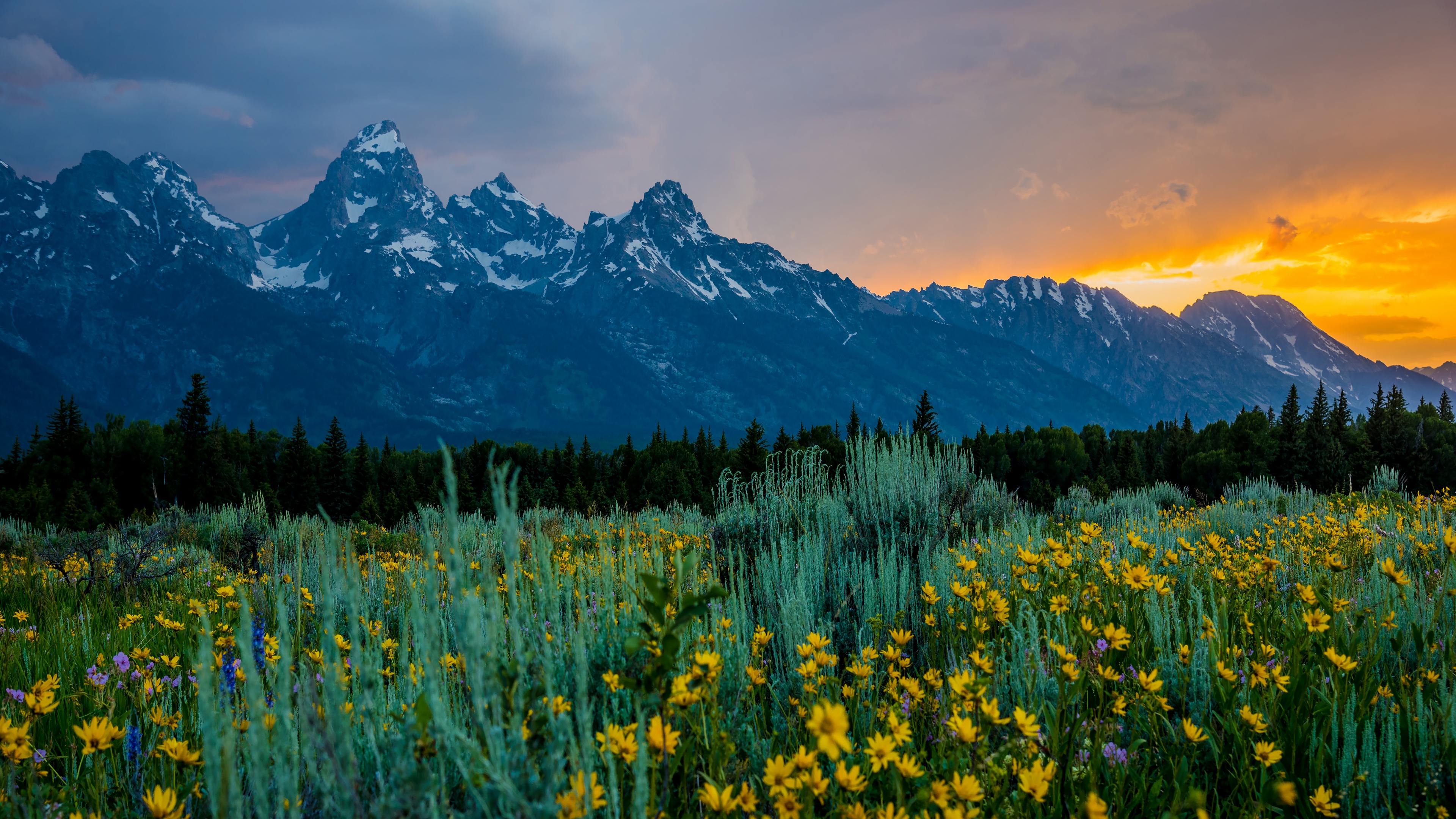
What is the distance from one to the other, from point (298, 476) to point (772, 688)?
30.6m

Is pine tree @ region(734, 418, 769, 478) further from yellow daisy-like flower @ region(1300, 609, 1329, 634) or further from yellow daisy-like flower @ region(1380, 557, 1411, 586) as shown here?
yellow daisy-like flower @ region(1300, 609, 1329, 634)

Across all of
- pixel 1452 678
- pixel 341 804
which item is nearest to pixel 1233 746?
pixel 1452 678

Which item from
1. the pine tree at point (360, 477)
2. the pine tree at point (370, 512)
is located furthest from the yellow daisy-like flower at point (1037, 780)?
the pine tree at point (360, 477)

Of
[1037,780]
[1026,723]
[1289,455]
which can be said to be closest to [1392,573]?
[1026,723]

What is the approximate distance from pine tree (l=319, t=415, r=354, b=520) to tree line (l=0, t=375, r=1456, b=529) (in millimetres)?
68

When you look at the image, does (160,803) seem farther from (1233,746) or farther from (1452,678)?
(1452,678)

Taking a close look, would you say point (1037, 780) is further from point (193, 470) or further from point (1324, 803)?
point (193, 470)

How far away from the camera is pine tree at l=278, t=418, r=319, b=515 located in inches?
1023

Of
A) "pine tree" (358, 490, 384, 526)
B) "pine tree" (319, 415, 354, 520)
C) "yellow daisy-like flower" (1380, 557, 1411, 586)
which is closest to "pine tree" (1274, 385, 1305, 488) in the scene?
"yellow daisy-like flower" (1380, 557, 1411, 586)

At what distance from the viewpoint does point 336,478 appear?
2655 centimetres

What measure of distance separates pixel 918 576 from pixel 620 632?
3.25 metres

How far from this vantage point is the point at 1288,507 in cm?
913

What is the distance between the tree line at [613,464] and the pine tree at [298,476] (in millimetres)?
81

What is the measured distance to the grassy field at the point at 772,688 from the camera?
150 centimetres
